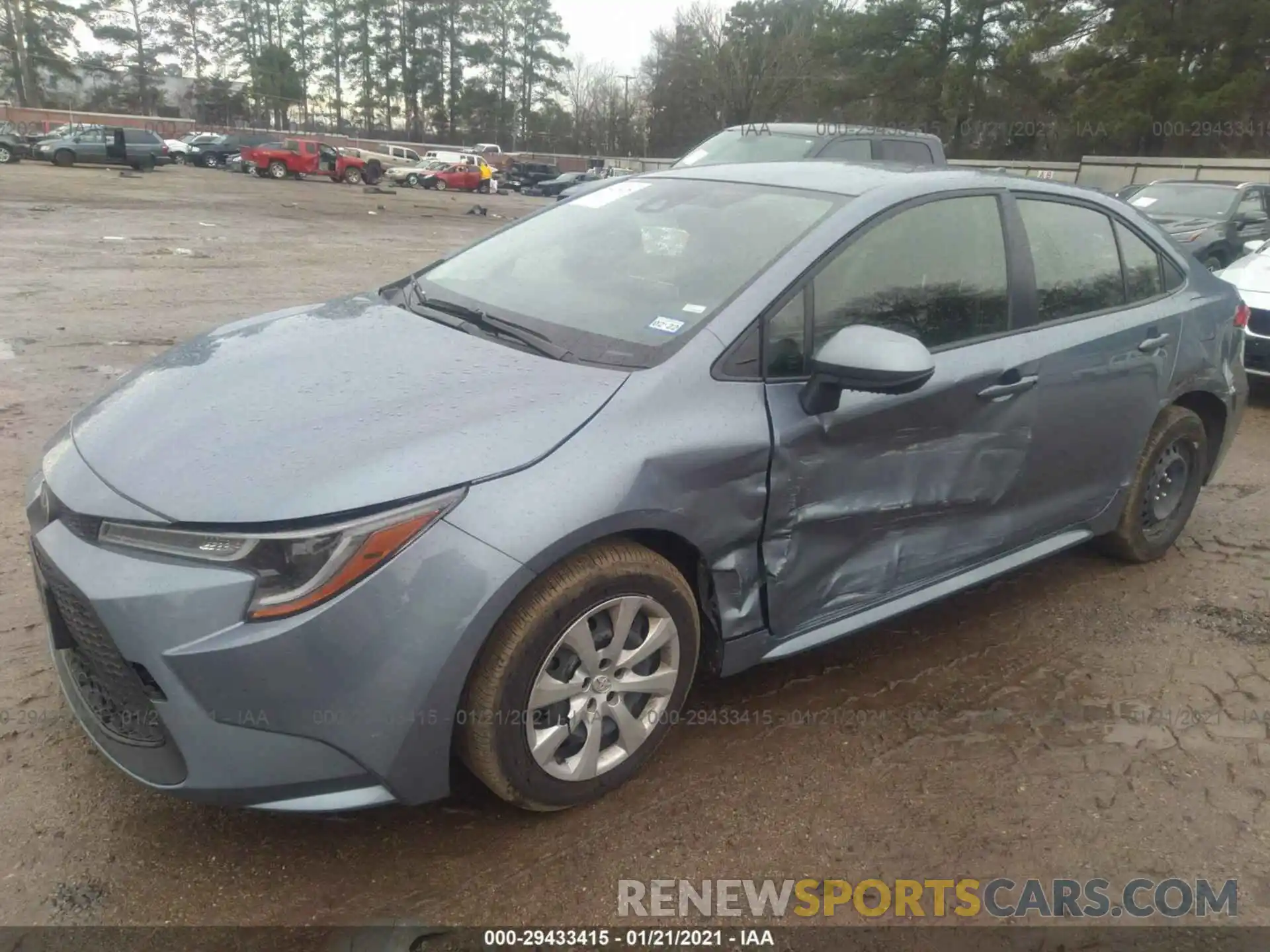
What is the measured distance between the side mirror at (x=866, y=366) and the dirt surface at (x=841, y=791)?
1.10m

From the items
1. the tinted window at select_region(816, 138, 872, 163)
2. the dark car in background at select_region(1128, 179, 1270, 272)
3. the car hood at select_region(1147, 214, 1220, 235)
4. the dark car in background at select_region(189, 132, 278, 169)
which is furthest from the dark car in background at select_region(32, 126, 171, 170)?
the car hood at select_region(1147, 214, 1220, 235)

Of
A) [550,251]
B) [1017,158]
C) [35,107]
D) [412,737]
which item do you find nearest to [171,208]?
[550,251]

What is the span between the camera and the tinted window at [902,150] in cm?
952

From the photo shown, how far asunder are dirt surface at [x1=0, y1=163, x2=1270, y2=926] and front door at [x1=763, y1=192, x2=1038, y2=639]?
1.39 feet

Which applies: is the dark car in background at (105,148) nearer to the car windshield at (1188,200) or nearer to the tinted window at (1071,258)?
the car windshield at (1188,200)

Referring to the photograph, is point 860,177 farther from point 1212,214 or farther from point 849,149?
point 1212,214

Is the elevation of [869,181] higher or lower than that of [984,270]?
higher

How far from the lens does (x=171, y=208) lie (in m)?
20.6

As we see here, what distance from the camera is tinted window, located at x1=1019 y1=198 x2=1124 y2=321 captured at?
3.42 meters

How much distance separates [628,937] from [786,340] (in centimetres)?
163

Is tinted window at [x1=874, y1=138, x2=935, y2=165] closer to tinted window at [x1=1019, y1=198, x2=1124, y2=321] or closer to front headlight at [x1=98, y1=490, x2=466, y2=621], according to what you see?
tinted window at [x1=1019, y1=198, x2=1124, y2=321]

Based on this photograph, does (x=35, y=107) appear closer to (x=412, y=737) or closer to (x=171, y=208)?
(x=171, y=208)

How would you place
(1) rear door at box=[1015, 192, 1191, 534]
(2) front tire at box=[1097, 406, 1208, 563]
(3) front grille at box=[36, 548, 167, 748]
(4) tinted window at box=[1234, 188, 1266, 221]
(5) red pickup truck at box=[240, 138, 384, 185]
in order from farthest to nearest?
(5) red pickup truck at box=[240, 138, 384, 185]
(4) tinted window at box=[1234, 188, 1266, 221]
(2) front tire at box=[1097, 406, 1208, 563]
(1) rear door at box=[1015, 192, 1191, 534]
(3) front grille at box=[36, 548, 167, 748]

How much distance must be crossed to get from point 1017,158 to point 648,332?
146ft
